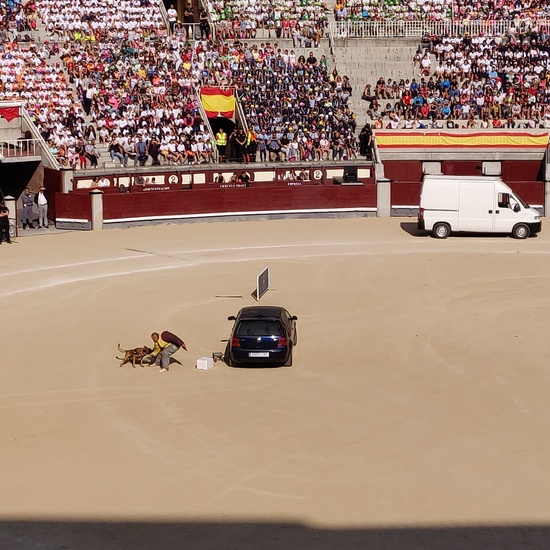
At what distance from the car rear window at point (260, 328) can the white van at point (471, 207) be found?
58.4 feet

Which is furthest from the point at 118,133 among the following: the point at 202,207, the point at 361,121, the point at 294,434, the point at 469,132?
the point at 294,434

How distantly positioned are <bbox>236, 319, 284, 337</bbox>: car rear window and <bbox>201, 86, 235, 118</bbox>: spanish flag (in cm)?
2967

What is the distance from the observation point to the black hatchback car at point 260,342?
23.6 meters

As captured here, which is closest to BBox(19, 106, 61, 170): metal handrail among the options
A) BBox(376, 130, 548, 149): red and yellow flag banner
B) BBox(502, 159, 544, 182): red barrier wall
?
BBox(376, 130, 548, 149): red and yellow flag banner

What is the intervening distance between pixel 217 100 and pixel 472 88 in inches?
476

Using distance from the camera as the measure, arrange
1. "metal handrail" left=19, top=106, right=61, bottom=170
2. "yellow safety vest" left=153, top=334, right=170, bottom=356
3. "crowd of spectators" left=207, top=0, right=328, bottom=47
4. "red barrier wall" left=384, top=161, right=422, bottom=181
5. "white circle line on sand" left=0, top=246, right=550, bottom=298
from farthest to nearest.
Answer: "crowd of spectators" left=207, top=0, right=328, bottom=47
"red barrier wall" left=384, top=161, right=422, bottom=181
"metal handrail" left=19, top=106, right=61, bottom=170
"white circle line on sand" left=0, top=246, right=550, bottom=298
"yellow safety vest" left=153, top=334, right=170, bottom=356

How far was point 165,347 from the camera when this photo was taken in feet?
78.7

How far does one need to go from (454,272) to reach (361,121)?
69.2 ft

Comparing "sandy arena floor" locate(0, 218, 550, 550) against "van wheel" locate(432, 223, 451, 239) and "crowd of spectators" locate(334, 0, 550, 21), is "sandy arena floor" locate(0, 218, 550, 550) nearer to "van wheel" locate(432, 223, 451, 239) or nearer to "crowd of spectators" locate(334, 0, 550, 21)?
"van wheel" locate(432, 223, 451, 239)

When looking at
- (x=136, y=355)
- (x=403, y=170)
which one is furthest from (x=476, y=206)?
(x=136, y=355)

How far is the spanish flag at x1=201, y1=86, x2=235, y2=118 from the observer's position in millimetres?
52344

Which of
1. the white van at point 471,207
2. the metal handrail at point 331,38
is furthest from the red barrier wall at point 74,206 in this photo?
the metal handrail at point 331,38

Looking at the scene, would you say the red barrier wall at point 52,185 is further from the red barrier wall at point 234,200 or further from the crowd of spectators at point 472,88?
the crowd of spectators at point 472,88

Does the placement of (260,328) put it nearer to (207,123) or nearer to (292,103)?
(207,123)
